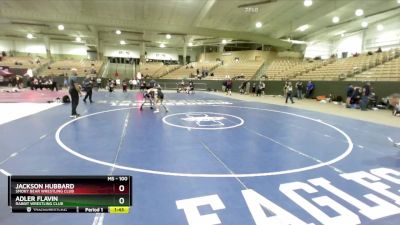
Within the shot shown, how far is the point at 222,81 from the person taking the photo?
33.9 m

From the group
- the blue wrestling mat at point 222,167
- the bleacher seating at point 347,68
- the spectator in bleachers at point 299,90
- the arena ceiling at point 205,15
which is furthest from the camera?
the arena ceiling at point 205,15

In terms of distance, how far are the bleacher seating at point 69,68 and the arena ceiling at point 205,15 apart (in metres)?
4.93

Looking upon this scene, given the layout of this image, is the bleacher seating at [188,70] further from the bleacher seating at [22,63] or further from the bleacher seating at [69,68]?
the bleacher seating at [22,63]

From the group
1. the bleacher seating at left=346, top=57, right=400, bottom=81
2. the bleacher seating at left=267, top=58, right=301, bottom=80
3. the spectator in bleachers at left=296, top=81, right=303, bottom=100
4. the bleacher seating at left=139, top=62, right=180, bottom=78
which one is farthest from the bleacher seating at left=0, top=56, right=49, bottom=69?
the bleacher seating at left=346, top=57, right=400, bottom=81

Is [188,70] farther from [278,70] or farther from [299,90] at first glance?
[299,90]

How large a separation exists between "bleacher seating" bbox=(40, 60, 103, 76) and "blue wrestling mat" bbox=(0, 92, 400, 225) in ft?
97.9

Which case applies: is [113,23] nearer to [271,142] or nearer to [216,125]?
[216,125]

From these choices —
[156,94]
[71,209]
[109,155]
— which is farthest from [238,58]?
[71,209]

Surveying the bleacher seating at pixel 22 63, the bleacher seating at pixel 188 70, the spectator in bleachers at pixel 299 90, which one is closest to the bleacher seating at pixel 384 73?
the spectator in bleachers at pixel 299 90

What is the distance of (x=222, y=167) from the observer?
5.22 metres

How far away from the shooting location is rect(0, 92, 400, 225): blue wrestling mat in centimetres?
343

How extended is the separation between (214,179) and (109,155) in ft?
8.38

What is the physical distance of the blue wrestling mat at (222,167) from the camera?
3428 mm

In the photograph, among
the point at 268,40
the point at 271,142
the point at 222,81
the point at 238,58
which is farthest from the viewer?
the point at 238,58
